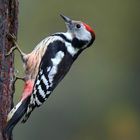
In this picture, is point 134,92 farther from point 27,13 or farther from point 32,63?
point 32,63

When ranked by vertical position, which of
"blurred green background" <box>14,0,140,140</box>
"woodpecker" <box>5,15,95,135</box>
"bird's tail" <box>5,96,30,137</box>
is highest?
"woodpecker" <box>5,15,95,135</box>

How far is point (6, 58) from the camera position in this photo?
8.66 meters

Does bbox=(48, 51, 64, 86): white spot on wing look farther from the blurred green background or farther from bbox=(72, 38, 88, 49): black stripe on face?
the blurred green background

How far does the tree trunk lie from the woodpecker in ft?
0.26

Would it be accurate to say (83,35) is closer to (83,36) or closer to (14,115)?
(83,36)

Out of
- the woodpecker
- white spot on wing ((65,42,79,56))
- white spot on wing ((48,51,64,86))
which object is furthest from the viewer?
white spot on wing ((65,42,79,56))

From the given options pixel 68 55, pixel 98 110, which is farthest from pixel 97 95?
pixel 68 55

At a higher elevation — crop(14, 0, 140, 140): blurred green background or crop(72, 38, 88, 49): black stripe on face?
crop(72, 38, 88, 49): black stripe on face

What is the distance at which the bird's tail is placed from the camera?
8352mm

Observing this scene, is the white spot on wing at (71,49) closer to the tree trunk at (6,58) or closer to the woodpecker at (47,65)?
the woodpecker at (47,65)

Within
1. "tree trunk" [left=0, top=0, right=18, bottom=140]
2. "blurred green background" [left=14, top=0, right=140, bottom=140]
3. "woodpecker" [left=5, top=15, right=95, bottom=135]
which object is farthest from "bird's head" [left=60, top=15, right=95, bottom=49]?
"blurred green background" [left=14, top=0, right=140, bottom=140]

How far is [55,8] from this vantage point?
1566 cm

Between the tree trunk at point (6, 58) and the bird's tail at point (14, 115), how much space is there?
0.06 metres

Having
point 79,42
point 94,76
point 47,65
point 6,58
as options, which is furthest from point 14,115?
point 94,76
